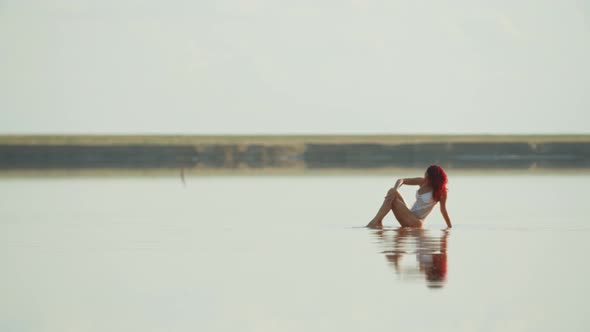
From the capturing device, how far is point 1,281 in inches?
572

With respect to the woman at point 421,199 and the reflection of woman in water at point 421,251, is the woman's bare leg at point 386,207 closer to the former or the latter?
the woman at point 421,199

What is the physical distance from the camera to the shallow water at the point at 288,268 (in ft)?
40.0

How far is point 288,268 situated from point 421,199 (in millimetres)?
5227

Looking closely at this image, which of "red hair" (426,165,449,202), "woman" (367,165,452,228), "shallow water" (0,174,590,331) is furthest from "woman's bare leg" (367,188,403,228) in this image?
"red hair" (426,165,449,202)

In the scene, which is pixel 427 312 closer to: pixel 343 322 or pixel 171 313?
pixel 343 322

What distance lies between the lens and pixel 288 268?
1549 centimetres

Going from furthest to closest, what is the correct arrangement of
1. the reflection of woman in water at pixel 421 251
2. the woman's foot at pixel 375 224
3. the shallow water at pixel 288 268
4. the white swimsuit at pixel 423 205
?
1. the woman's foot at pixel 375 224
2. the white swimsuit at pixel 423 205
3. the reflection of woman in water at pixel 421 251
4. the shallow water at pixel 288 268

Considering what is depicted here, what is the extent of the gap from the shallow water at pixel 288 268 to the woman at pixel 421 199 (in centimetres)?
35

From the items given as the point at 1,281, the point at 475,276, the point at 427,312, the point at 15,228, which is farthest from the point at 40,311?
the point at 15,228

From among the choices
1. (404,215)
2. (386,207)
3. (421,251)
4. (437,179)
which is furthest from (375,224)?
(421,251)

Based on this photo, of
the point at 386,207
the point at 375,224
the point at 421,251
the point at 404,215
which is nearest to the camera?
the point at 421,251

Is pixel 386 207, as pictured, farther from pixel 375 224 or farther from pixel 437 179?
pixel 437 179

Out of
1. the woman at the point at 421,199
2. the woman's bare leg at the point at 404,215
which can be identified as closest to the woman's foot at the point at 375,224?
the woman at the point at 421,199

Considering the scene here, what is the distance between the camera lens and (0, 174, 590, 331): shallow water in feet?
40.0
